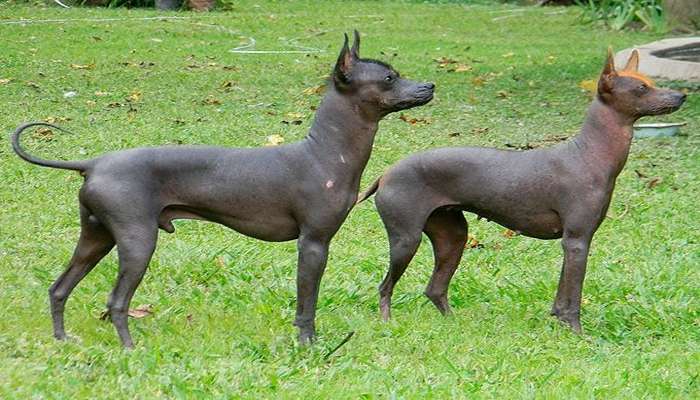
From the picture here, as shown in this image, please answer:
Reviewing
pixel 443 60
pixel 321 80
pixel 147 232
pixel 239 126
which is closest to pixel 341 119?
pixel 147 232

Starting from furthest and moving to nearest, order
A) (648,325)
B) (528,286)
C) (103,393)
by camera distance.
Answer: (528,286)
(648,325)
(103,393)

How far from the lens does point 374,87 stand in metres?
5.30

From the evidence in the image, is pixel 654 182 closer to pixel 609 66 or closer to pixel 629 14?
pixel 609 66

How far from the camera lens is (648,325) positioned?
5957 millimetres

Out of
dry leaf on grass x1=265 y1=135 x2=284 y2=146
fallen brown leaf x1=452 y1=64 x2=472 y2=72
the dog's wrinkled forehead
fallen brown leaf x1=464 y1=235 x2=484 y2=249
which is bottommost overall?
fallen brown leaf x1=452 y1=64 x2=472 y2=72

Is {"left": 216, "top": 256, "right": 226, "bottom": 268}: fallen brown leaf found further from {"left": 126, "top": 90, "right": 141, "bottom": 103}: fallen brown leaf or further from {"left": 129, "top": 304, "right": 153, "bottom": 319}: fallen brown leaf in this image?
{"left": 126, "top": 90, "right": 141, "bottom": 103}: fallen brown leaf

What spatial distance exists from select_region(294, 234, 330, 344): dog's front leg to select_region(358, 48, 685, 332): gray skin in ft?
2.18

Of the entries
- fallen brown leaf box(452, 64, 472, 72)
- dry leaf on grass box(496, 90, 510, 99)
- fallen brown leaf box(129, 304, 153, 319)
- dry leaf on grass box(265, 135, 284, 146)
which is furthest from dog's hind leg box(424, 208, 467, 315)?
fallen brown leaf box(452, 64, 472, 72)

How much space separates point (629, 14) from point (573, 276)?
14994mm

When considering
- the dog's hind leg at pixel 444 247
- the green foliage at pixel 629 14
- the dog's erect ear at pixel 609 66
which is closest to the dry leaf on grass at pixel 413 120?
the dog's hind leg at pixel 444 247

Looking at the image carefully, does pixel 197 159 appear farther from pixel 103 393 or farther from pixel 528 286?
pixel 528 286

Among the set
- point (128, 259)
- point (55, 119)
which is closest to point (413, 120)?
point (55, 119)

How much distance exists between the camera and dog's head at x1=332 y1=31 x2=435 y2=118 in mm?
5293

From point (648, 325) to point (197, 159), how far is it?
226cm
